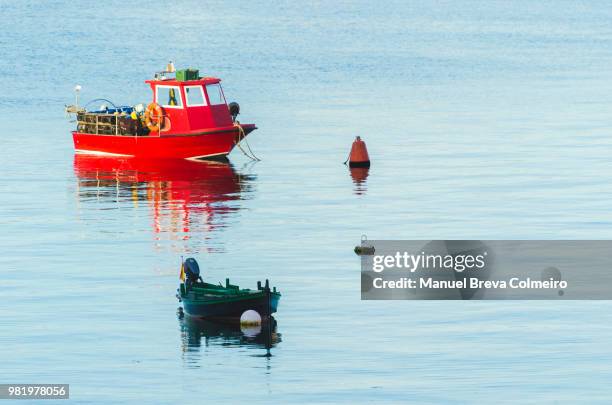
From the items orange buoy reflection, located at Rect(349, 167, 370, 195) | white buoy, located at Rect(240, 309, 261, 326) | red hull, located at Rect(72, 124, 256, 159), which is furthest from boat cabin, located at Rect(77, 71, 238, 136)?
white buoy, located at Rect(240, 309, 261, 326)

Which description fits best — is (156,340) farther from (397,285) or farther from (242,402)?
(397,285)

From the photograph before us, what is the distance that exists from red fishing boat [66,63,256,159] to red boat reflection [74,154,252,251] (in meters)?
0.87

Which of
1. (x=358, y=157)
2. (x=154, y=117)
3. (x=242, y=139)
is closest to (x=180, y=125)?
(x=154, y=117)

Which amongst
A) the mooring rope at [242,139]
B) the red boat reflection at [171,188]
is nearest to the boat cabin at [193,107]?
the mooring rope at [242,139]

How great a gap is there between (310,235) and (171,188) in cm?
1597

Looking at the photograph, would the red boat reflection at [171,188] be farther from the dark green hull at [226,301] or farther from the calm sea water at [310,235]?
the dark green hull at [226,301]

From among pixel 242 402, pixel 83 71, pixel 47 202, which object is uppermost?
→ pixel 83 71

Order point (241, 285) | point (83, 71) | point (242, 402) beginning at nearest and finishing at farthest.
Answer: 1. point (242, 402)
2. point (241, 285)
3. point (83, 71)

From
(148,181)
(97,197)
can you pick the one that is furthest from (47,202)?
(148,181)

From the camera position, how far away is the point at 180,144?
7662 cm

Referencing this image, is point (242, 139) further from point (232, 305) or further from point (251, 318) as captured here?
point (251, 318)

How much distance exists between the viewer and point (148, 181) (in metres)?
72.8

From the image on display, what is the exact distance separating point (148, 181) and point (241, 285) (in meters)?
26.3

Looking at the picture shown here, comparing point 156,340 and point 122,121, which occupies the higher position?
point 122,121
